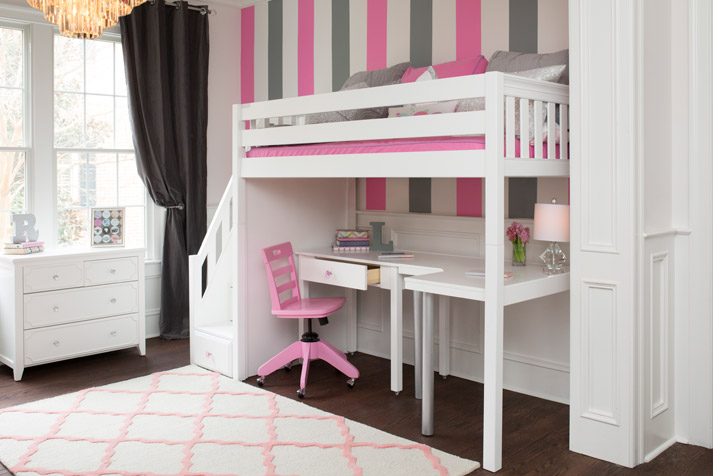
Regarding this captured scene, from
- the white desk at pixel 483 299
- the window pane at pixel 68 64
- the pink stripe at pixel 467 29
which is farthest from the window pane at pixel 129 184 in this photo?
the white desk at pixel 483 299

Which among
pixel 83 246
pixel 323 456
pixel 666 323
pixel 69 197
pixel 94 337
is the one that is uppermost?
pixel 69 197

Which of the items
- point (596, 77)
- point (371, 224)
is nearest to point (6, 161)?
point (371, 224)

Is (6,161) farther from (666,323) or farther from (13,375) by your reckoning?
(666,323)

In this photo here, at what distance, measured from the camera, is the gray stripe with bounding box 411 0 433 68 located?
4.00m

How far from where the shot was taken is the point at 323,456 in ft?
9.05

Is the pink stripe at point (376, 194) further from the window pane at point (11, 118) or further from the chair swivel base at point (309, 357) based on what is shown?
the window pane at point (11, 118)

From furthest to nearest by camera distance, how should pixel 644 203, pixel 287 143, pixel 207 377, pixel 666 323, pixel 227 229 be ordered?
pixel 227 229 → pixel 207 377 → pixel 287 143 → pixel 666 323 → pixel 644 203

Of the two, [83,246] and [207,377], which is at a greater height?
[83,246]

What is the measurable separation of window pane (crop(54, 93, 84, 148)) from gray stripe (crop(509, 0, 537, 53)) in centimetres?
285

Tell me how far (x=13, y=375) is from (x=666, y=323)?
348 cm

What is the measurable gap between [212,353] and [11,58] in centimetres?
225

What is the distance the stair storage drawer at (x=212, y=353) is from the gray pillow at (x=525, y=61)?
2.13m

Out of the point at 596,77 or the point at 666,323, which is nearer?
the point at 596,77

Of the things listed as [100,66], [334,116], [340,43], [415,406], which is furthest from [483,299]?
[100,66]
